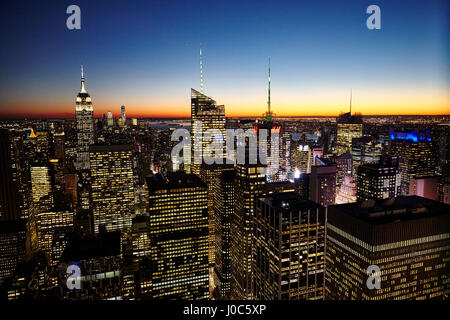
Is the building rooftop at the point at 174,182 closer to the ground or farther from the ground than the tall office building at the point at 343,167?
farther from the ground

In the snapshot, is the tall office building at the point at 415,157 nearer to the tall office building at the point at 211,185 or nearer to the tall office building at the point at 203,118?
the tall office building at the point at 211,185

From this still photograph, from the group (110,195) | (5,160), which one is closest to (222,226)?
(110,195)

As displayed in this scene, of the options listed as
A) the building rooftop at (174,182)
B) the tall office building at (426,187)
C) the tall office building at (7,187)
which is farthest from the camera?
the tall office building at (7,187)

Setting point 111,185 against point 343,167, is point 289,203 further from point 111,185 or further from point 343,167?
point 111,185

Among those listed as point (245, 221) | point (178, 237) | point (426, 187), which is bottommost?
point (178, 237)

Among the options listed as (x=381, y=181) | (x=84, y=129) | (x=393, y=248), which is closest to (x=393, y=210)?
(x=393, y=248)

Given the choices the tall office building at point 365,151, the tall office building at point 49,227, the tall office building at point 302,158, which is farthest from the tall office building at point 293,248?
the tall office building at point 302,158

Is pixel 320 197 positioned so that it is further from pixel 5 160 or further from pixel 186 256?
pixel 5 160
